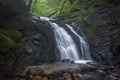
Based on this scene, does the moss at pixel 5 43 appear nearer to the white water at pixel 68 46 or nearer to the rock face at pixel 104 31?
the white water at pixel 68 46

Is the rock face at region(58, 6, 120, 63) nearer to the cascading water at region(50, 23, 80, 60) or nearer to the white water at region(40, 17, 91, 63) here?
the white water at region(40, 17, 91, 63)

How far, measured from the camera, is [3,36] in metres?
9.02

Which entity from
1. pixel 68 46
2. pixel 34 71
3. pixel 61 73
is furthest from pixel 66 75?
pixel 68 46

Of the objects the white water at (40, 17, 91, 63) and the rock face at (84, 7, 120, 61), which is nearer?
the white water at (40, 17, 91, 63)

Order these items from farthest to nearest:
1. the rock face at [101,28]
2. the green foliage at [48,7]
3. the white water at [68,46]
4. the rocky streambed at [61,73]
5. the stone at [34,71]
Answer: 1. the green foliage at [48,7]
2. the rock face at [101,28]
3. the white water at [68,46]
4. the stone at [34,71]
5. the rocky streambed at [61,73]

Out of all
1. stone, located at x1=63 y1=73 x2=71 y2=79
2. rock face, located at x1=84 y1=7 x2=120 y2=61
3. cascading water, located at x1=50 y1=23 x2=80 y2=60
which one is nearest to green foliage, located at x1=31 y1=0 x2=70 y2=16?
rock face, located at x1=84 y1=7 x2=120 y2=61

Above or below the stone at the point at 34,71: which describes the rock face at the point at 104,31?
above

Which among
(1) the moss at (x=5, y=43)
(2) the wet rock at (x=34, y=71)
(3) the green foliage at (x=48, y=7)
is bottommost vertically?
(2) the wet rock at (x=34, y=71)

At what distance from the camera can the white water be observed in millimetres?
12781

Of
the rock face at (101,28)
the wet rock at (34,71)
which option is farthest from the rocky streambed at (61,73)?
the rock face at (101,28)

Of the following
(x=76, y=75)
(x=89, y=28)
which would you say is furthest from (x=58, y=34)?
(x=76, y=75)

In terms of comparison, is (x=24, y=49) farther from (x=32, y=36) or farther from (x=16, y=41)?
(x=32, y=36)

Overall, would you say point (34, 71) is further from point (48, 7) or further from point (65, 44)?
point (48, 7)

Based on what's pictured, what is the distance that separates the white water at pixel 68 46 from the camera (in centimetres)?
1278
